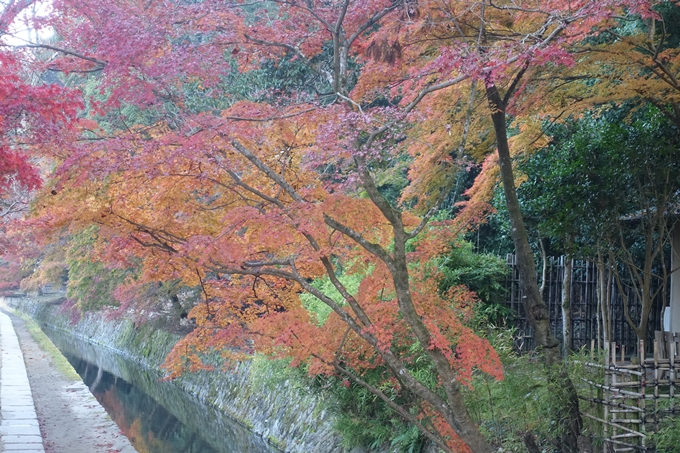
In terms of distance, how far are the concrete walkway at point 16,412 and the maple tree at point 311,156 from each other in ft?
11.7

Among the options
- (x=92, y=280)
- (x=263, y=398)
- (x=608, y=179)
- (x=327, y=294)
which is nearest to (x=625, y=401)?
(x=608, y=179)

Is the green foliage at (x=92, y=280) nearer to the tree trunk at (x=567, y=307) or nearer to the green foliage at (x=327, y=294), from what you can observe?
the green foliage at (x=327, y=294)

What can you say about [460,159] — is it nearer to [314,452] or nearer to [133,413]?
[314,452]

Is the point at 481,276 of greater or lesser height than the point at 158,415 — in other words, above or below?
above

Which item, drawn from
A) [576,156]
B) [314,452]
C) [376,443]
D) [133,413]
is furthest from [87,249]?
[576,156]

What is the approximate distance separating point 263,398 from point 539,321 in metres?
7.97

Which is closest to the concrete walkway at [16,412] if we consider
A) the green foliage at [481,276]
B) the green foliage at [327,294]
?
the green foliage at [327,294]

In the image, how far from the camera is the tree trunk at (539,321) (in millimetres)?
6480

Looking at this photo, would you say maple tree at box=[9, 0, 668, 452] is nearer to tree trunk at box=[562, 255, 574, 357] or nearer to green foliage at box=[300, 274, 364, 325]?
green foliage at box=[300, 274, 364, 325]

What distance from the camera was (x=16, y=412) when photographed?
11.3 metres

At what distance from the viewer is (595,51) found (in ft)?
22.6

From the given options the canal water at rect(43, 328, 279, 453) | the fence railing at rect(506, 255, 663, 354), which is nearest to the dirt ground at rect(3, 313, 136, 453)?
the canal water at rect(43, 328, 279, 453)

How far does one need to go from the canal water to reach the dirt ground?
1.26 m

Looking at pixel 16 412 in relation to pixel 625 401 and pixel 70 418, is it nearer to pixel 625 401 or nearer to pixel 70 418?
pixel 70 418
